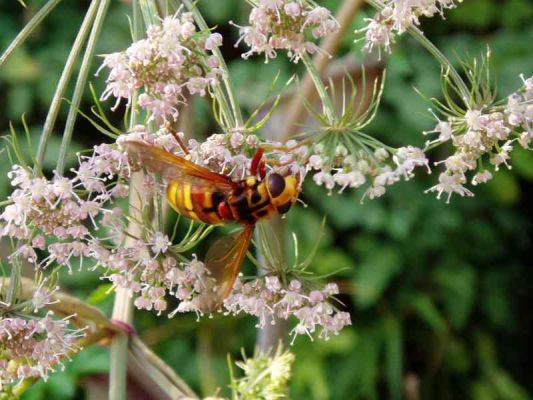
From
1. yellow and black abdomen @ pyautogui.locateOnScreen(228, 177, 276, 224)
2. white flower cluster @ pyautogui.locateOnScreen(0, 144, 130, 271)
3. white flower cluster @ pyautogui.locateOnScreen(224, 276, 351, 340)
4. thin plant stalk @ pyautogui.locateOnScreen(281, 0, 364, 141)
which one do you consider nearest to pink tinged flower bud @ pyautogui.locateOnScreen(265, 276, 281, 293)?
white flower cluster @ pyautogui.locateOnScreen(224, 276, 351, 340)

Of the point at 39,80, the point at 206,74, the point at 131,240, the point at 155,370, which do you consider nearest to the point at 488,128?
the point at 206,74

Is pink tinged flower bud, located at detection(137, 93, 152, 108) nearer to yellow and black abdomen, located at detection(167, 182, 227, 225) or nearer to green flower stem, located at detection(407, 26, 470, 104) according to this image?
yellow and black abdomen, located at detection(167, 182, 227, 225)

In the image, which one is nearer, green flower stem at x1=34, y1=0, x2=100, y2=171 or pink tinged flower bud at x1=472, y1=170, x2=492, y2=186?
green flower stem at x1=34, y1=0, x2=100, y2=171

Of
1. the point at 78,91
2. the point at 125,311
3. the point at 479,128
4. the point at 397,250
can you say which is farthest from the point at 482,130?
the point at 397,250

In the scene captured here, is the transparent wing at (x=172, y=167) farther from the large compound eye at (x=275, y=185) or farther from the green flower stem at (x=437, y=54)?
the green flower stem at (x=437, y=54)

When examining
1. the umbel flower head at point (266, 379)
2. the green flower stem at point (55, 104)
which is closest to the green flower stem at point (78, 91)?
the green flower stem at point (55, 104)

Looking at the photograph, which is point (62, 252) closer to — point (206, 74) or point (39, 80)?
point (206, 74)
